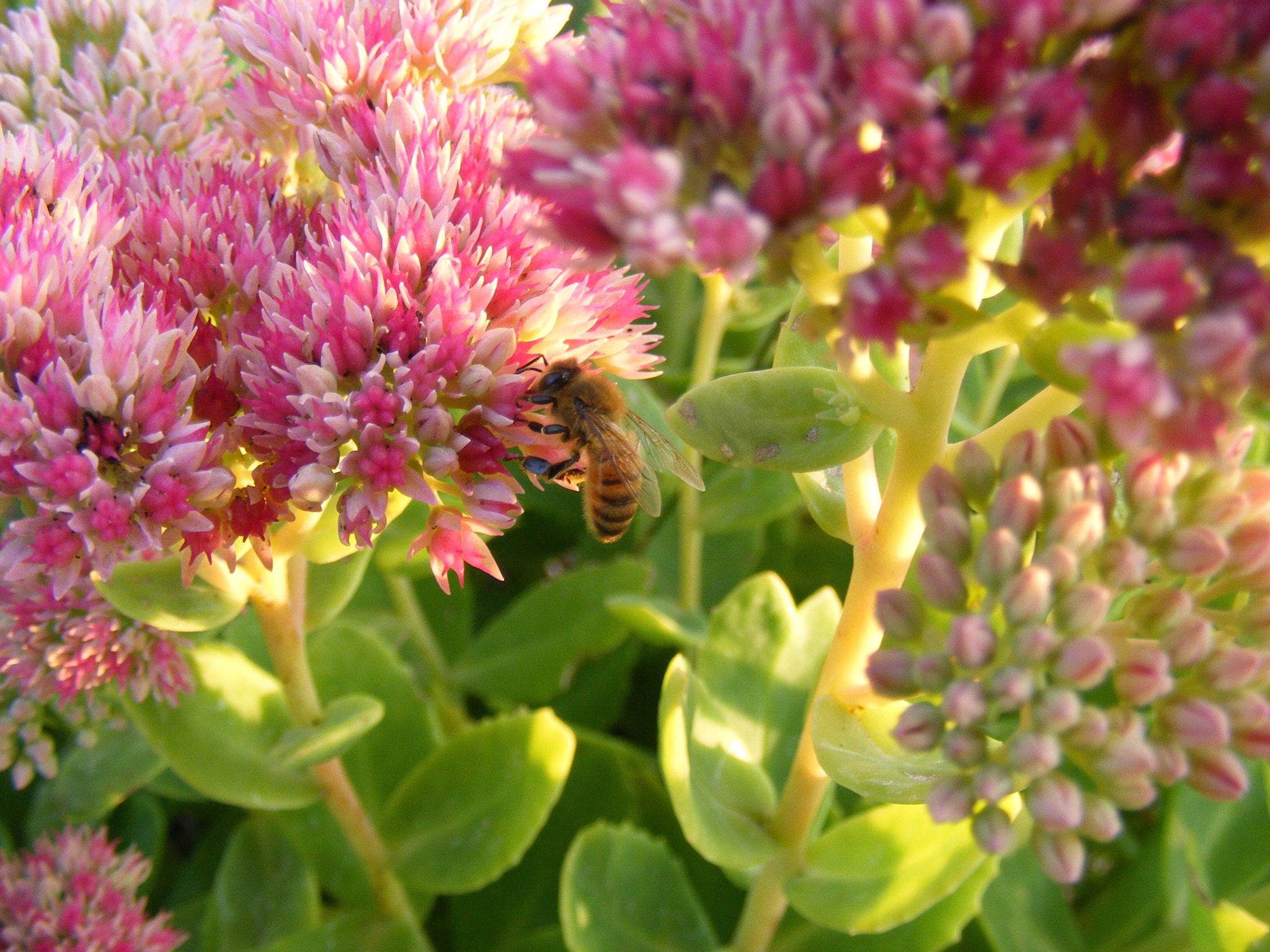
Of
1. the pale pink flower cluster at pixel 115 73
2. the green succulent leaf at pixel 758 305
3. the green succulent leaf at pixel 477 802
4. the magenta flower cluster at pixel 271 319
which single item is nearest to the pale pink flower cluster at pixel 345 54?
the magenta flower cluster at pixel 271 319

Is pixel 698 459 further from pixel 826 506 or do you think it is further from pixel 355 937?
pixel 355 937

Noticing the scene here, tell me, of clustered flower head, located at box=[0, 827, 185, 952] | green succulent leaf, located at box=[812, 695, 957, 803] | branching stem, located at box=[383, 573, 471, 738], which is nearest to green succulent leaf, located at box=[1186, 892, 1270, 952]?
green succulent leaf, located at box=[812, 695, 957, 803]

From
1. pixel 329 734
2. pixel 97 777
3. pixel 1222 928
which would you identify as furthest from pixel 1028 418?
pixel 97 777

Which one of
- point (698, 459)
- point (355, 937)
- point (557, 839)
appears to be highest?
point (698, 459)

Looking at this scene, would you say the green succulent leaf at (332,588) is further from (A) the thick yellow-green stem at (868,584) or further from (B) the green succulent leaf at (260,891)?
(A) the thick yellow-green stem at (868,584)

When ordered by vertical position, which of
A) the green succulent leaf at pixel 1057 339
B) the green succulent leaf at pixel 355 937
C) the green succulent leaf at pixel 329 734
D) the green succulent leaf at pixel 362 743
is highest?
the green succulent leaf at pixel 1057 339

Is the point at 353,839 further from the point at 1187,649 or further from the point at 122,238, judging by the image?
the point at 1187,649

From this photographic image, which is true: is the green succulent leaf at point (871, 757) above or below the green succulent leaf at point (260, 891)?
above
